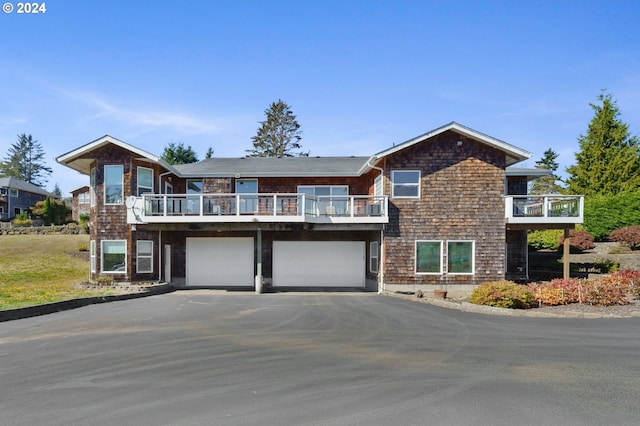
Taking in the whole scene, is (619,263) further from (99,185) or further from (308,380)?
(99,185)

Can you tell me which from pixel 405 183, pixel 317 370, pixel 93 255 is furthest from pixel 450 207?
pixel 93 255

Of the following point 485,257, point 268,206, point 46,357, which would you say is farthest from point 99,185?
point 485,257

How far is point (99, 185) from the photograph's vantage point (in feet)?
64.3

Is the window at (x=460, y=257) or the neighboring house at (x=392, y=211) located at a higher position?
the neighboring house at (x=392, y=211)

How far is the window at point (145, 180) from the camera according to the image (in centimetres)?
1974

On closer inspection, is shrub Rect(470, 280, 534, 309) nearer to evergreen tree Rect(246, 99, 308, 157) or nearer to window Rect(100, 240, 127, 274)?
window Rect(100, 240, 127, 274)

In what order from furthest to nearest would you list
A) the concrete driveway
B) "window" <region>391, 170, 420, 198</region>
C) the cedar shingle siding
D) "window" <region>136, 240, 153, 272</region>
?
"window" <region>136, 240, 153, 272</region> → "window" <region>391, 170, 420, 198</region> → the cedar shingle siding → the concrete driveway

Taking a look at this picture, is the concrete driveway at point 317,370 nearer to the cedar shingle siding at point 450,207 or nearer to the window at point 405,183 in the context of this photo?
the cedar shingle siding at point 450,207

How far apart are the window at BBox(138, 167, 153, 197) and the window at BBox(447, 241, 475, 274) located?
14.7 meters

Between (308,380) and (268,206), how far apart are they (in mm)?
13479

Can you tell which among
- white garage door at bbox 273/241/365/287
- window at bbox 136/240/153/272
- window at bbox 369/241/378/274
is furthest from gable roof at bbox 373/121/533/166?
window at bbox 136/240/153/272

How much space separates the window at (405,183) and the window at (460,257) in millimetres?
2919

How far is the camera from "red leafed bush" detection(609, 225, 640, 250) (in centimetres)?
2323

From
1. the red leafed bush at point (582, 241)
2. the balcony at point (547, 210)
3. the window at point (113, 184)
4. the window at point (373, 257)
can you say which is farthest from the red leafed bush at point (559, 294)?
the window at point (113, 184)
